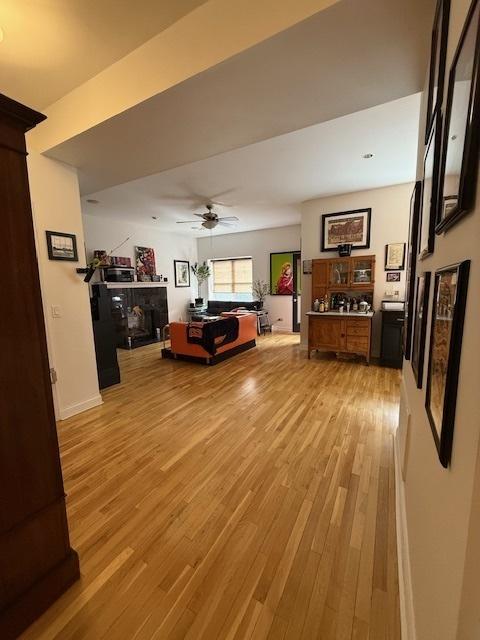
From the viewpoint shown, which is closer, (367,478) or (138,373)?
(367,478)

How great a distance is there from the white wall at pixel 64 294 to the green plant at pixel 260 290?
4.92m

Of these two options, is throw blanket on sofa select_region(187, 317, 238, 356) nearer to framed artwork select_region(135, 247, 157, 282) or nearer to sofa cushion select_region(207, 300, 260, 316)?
framed artwork select_region(135, 247, 157, 282)

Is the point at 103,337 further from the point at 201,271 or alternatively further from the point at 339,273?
the point at 201,271

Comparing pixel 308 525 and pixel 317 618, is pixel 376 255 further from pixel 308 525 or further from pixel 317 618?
pixel 317 618

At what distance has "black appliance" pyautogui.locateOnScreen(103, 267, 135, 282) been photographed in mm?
5605

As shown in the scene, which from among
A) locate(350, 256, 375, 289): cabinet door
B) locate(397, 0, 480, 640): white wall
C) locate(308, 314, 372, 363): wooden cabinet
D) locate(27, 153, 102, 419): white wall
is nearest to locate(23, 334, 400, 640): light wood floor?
locate(27, 153, 102, 419): white wall

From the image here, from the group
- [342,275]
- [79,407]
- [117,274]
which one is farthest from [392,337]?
[117,274]

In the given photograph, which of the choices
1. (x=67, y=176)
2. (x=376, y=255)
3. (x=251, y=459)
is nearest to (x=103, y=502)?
(x=251, y=459)

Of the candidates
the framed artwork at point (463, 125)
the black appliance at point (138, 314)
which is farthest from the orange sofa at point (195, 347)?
the framed artwork at point (463, 125)

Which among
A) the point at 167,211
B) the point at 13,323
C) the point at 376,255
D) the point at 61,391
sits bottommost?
the point at 61,391

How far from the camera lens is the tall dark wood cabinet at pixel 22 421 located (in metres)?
1.03

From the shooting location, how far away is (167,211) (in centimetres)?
539

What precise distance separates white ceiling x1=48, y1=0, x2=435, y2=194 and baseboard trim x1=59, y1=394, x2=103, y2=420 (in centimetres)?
247

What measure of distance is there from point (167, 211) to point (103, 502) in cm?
496
